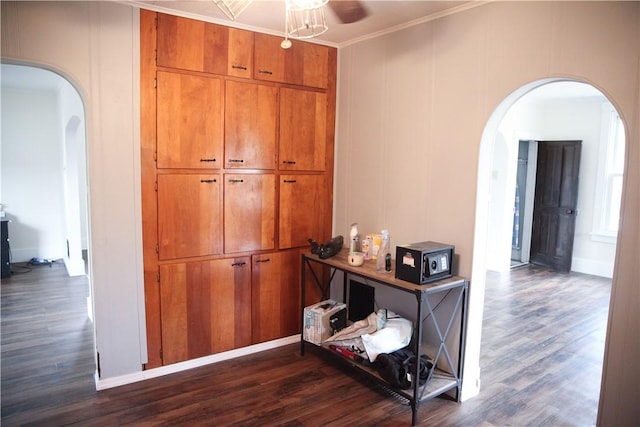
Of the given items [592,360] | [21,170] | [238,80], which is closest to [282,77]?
[238,80]

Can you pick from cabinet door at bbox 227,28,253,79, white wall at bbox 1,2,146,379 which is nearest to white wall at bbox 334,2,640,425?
cabinet door at bbox 227,28,253,79

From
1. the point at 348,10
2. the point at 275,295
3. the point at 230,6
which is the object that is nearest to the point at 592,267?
the point at 275,295

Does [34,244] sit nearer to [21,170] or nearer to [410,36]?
[21,170]

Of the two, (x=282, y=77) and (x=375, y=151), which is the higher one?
(x=282, y=77)

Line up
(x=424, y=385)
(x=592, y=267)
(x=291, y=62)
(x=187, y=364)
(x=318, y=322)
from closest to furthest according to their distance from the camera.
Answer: (x=424, y=385)
(x=187, y=364)
(x=318, y=322)
(x=291, y=62)
(x=592, y=267)

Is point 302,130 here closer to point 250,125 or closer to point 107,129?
point 250,125

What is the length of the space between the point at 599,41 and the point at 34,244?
304 inches

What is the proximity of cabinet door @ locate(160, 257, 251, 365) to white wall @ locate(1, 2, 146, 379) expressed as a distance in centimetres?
20

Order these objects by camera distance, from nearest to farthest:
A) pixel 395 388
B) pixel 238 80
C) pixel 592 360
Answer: pixel 395 388 < pixel 238 80 < pixel 592 360

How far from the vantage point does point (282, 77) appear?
11.6 feet

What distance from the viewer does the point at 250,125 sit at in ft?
11.2

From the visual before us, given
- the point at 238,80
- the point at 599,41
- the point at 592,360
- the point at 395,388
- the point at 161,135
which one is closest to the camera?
the point at 599,41

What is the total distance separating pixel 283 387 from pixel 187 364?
81cm

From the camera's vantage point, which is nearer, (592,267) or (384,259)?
(384,259)
